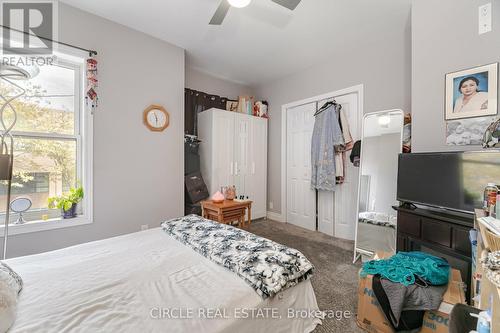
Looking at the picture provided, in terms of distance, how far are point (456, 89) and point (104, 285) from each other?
2.91 metres

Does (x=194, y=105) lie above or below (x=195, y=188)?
above

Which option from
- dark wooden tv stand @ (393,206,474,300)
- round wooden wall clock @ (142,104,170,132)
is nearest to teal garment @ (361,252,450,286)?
dark wooden tv stand @ (393,206,474,300)

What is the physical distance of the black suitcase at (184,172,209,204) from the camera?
3.29 m

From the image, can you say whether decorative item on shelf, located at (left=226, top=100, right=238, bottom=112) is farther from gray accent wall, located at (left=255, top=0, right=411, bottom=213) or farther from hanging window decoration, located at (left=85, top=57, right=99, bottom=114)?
hanging window decoration, located at (left=85, top=57, right=99, bottom=114)

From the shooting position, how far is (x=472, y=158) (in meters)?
1.55

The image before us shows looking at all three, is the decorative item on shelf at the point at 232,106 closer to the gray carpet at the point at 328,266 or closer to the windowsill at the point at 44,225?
the gray carpet at the point at 328,266

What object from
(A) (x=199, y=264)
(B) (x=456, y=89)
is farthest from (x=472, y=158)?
(A) (x=199, y=264)

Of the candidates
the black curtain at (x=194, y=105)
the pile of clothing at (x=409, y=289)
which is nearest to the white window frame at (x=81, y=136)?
the black curtain at (x=194, y=105)

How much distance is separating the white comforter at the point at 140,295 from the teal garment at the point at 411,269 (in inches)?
20.2

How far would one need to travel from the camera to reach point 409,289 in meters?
1.28

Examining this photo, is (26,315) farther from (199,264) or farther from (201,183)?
(201,183)

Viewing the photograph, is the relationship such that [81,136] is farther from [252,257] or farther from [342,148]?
[342,148]

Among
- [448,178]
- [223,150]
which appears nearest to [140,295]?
[448,178]

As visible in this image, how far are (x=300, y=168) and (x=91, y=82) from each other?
3148 mm
